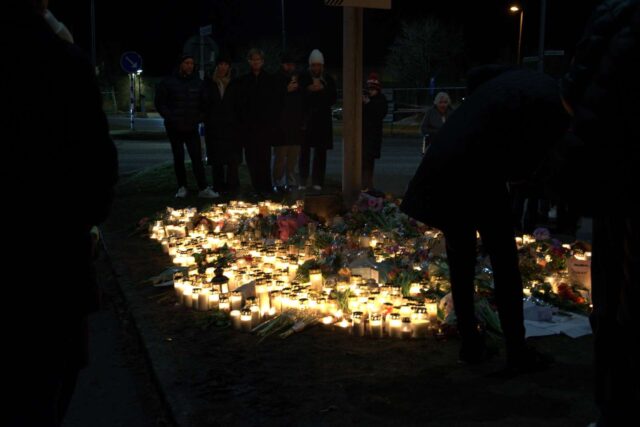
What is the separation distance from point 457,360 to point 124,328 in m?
2.37

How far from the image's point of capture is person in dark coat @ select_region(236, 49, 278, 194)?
11.7 meters

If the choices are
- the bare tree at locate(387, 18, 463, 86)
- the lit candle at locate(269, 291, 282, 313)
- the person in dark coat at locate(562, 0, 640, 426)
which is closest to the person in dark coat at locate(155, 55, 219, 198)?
the lit candle at locate(269, 291, 282, 313)

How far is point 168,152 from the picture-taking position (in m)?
22.8

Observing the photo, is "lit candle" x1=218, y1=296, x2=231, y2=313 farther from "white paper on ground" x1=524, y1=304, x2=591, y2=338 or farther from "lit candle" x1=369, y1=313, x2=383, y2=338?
"white paper on ground" x1=524, y1=304, x2=591, y2=338

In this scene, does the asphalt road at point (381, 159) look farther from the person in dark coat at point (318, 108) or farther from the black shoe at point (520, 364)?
the black shoe at point (520, 364)

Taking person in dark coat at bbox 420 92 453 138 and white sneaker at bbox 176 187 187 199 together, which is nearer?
person in dark coat at bbox 420 92 453 138

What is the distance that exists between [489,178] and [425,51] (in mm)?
48745

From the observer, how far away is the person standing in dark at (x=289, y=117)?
39.0 feet

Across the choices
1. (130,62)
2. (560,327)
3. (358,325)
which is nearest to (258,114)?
(358,325)

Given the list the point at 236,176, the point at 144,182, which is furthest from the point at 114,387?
the point at 144,182

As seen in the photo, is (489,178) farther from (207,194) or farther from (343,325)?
(207,194)

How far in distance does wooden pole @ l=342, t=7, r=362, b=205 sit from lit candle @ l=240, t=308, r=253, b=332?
4.32 m

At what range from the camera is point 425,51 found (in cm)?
5175

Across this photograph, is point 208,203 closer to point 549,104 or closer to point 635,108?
point 549,104
